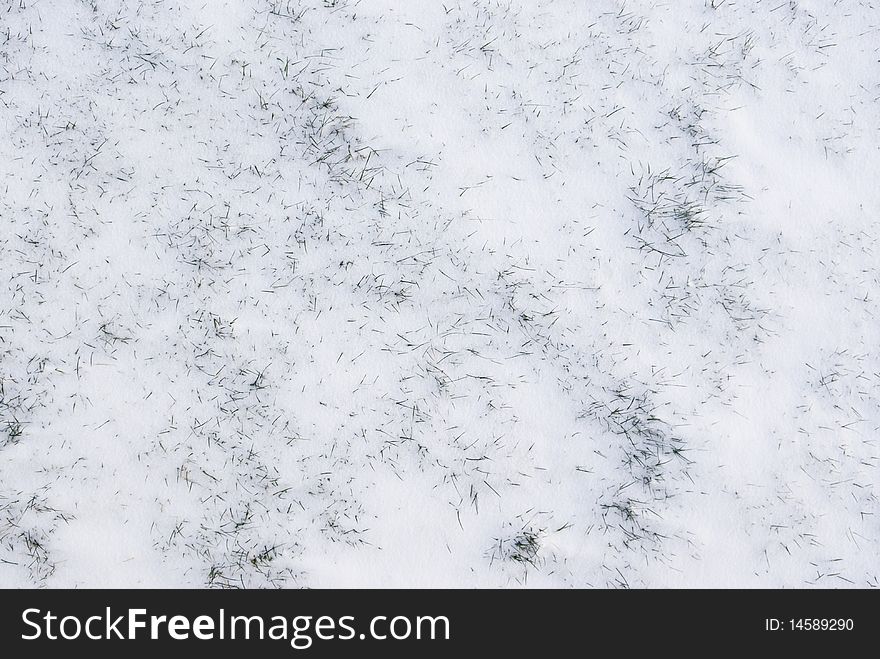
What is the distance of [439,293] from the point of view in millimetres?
3658

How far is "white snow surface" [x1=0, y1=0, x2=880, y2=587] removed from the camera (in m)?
3.53

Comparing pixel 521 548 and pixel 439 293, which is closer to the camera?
pixel 521 548

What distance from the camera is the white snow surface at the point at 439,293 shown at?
11.6ft

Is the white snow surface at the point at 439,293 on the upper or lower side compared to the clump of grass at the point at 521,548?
upper

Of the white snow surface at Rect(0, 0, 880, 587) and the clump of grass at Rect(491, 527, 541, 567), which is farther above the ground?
the white snow surface at Rect(0, 0, 880, 587)

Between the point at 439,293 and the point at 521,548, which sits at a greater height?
the point at 439,293

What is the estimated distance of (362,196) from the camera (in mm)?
3709

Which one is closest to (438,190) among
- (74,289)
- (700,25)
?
(700,25)

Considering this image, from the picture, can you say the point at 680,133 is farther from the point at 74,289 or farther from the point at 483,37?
the point at 74,289

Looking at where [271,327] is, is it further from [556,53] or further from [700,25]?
[700,25]
